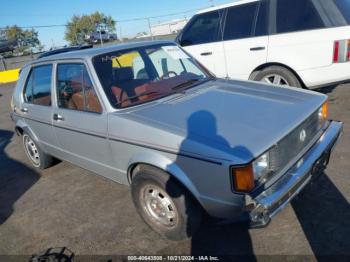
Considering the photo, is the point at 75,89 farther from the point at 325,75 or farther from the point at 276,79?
the point at 325,75

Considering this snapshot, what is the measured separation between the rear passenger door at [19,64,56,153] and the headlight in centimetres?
274

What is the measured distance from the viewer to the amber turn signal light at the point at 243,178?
2.38m

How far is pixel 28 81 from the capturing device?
495cm

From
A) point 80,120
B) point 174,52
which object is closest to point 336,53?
point 174,52

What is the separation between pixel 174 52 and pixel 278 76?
2.49 meters

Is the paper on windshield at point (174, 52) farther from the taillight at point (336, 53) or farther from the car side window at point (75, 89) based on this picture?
the taillight at point (336, 53)

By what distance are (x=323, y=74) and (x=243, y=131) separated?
358 centimetres

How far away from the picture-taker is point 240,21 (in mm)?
6273

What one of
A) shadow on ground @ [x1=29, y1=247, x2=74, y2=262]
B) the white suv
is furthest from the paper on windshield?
shadow on ground @ [x1=29, y1=247, x2=74, y2=262]

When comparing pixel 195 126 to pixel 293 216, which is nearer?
pixel 195 126

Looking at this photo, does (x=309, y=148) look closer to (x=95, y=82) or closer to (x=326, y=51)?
(x=95, y=82)

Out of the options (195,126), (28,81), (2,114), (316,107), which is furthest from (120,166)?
(2,114)

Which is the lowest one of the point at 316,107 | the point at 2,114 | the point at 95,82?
the point at 2,114

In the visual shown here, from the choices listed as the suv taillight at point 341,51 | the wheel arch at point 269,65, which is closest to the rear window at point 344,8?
the suv taillight at point 341,51
